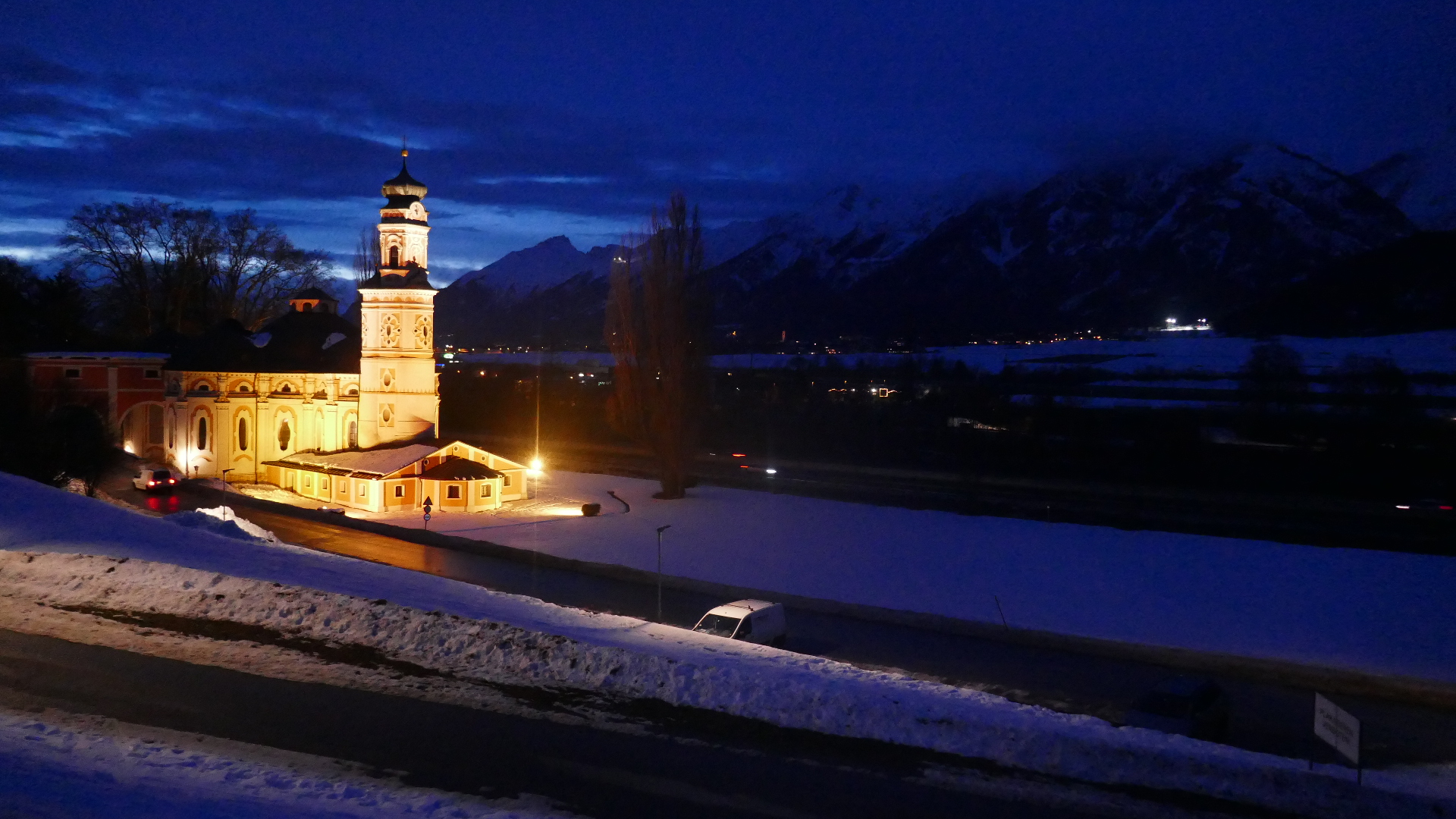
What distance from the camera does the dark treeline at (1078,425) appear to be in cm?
4088

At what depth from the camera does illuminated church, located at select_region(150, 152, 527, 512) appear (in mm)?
36719

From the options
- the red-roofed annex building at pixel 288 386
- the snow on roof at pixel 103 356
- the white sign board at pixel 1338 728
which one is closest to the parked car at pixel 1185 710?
the white sign board at pixel 1338 728

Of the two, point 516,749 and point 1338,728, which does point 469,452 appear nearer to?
point 516,749

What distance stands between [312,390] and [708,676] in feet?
106

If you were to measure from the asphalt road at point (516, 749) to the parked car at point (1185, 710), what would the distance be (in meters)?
3.37

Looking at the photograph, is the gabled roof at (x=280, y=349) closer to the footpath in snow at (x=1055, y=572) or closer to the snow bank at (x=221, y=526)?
the footpath in snow at (x=1055, y=572)

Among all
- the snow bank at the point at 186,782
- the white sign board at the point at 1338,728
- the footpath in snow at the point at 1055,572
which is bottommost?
the footpath in snow at the point at 1055,572

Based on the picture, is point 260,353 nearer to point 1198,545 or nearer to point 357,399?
point 357,399

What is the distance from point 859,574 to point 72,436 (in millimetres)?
22244

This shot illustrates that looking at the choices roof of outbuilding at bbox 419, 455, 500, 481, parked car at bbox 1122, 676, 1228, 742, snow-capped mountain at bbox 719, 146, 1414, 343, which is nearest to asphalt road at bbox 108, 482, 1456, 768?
parked car at bbox 1122, 676, 1228, 742

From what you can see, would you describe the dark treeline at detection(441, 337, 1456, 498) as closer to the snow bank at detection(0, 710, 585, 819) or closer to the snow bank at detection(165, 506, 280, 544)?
the snow bank at detection(165, 506, 280, 544)

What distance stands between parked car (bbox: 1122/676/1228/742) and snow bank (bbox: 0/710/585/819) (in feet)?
22.6

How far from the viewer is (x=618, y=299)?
34594mm

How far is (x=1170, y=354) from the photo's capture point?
78250 mm
